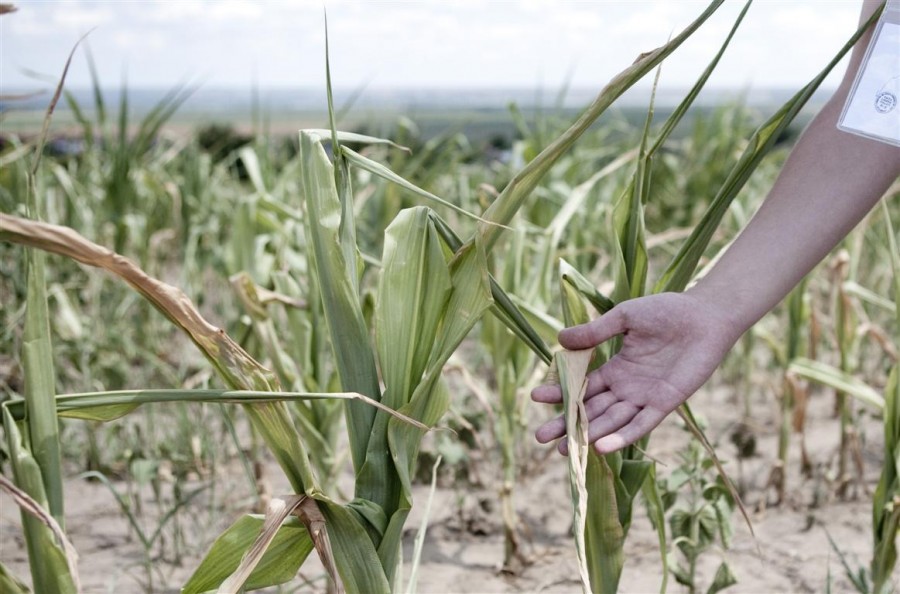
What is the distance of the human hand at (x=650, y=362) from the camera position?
0.84 m

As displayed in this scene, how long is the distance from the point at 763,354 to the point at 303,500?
2.20m

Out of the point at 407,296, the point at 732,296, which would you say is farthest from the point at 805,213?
the point at 407,296

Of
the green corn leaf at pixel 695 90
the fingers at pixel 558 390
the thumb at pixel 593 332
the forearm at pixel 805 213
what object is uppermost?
the green corn leaf at pixel 695 90

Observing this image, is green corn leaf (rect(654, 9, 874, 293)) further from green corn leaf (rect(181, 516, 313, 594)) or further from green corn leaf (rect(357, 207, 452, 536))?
green corn leaf (rect(181, 516, 313, 594))

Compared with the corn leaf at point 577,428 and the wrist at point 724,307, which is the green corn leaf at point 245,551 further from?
the wrist at point 724,307

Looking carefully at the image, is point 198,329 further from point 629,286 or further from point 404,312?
point 629,286

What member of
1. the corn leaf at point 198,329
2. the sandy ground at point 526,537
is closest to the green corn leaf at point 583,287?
the corn leaf at point 198,329

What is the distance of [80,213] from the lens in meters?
2.40

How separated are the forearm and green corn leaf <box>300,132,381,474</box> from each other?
35 cm

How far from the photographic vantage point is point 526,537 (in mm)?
1533

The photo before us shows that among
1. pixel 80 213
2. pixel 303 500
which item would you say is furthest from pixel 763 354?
pixel 303 500

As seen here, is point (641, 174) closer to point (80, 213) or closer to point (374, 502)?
point (374, 502)

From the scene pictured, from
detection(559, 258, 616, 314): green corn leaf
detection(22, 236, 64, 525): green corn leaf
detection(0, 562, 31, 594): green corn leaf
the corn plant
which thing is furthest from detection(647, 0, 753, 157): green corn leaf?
detection(0, 562, 31, 594): green corn leaf

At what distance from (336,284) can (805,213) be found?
1.67 ft
